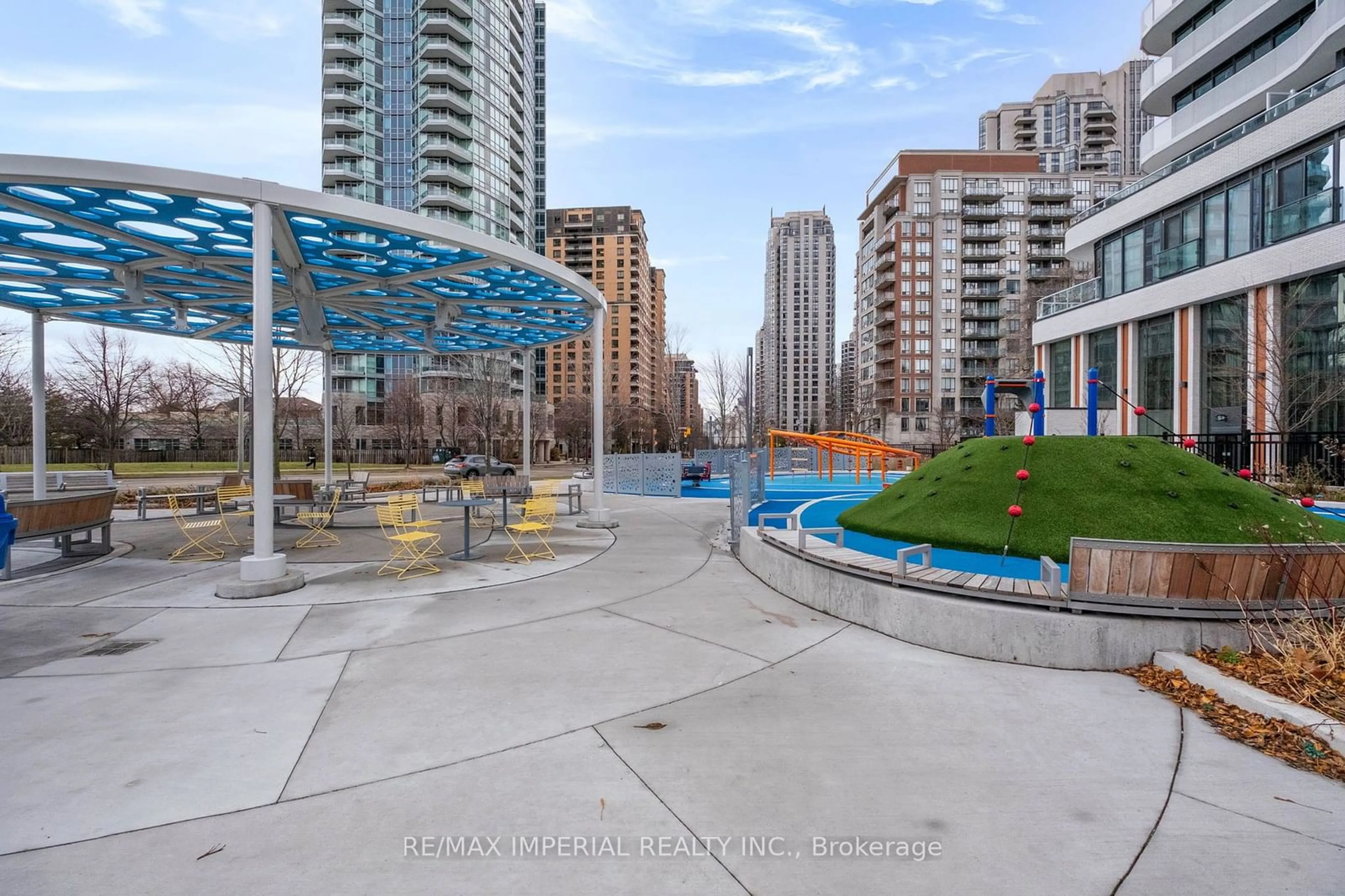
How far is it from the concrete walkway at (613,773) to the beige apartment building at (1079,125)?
9957 centimetres

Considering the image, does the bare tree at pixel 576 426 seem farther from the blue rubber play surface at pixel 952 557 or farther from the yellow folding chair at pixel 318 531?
the blue rubber play surface at pixel 952 557

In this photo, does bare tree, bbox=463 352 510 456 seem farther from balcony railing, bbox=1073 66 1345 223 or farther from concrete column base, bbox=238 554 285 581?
balcony railing, bbox=1073 66 1345 223

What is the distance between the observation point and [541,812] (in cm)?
Answer: 318

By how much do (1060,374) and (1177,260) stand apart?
29.7ft

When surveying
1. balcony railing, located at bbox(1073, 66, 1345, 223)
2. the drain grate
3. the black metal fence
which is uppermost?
balcony railing, located at bbox(1073, 66, 1345, 223)

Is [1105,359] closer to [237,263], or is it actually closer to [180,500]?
[237,263]

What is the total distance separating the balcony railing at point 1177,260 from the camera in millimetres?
24906

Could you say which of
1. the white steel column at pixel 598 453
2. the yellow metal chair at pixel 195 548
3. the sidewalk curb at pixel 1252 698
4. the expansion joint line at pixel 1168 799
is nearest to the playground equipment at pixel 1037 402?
the sidewalk curb at pixel 1252 698

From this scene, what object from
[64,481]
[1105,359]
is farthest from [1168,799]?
[1105,359]

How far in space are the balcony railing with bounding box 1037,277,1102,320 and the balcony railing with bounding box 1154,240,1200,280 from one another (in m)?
3.86

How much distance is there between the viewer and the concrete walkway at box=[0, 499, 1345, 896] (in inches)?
108

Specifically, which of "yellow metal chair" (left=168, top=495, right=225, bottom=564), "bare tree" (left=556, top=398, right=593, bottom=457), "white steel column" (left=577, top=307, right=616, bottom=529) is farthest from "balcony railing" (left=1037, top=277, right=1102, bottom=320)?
"bare tree" (left=556, top=398, right=593, bottom=457)

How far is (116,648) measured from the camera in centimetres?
587

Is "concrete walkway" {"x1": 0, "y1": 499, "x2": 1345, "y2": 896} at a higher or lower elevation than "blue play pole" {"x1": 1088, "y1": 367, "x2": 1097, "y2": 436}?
lower
